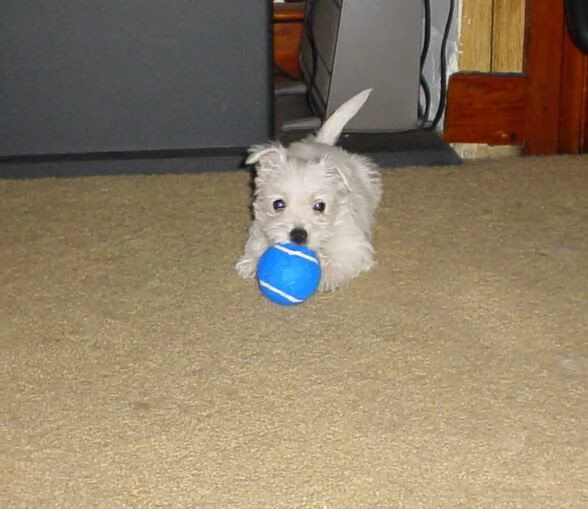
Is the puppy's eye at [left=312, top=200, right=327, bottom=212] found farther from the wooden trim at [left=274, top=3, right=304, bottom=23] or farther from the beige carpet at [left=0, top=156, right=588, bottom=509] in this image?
the wooden trim at [left=274, top=3, right=304, bottom=23]

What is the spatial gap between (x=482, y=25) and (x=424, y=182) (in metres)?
0.60

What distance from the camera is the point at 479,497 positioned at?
56.3 inches

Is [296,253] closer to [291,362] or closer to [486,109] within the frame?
[291,362]

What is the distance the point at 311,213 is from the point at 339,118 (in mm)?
435

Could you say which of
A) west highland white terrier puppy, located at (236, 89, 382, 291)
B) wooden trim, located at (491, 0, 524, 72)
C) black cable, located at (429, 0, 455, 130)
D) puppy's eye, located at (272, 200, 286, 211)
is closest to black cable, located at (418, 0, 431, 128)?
black cable, located at (429, 0, 455, 130)

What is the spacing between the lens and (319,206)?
7.45ft

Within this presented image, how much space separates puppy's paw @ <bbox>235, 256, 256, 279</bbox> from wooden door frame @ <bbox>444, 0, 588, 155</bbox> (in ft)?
3.93

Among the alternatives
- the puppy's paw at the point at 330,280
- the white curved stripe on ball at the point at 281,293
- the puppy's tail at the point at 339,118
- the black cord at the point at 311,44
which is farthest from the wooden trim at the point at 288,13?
the white curved stripe on ball at the point at 281,293

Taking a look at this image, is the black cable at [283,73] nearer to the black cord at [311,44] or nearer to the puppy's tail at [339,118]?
the black cord at [311,44]

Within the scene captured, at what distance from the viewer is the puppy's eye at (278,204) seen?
2.26 metres

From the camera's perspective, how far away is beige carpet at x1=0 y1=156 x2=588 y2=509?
148cm

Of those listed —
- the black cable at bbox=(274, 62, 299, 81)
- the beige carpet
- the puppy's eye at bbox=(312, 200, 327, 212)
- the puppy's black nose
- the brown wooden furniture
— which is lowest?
the beige carpet

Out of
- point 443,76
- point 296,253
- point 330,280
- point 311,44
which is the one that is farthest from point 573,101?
point 296,253

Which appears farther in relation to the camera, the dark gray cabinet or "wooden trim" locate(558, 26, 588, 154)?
"wooden trim" locate(558, 26, 588, 154)
